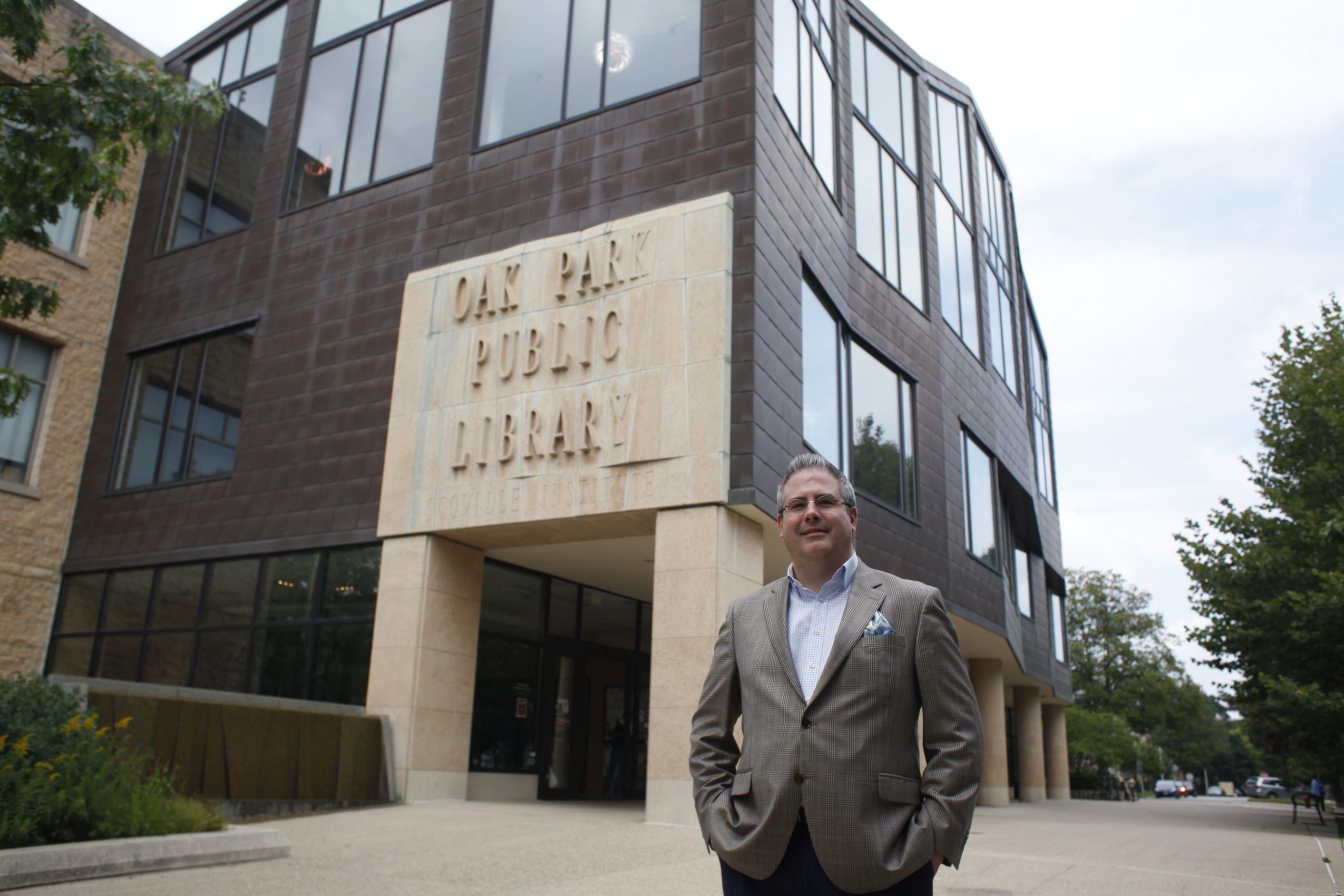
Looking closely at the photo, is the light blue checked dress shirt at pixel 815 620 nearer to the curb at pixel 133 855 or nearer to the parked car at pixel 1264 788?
the curb at pixel 133 855

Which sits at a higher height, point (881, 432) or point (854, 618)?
point (881, 432)

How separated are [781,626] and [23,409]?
768 inches

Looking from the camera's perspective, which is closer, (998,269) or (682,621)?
(682,621)

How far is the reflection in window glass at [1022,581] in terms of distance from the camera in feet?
93.9

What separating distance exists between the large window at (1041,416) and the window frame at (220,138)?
24155mm

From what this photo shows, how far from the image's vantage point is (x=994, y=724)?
25.0 metres

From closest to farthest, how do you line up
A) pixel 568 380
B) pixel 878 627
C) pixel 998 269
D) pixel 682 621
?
pixel 878 627 < pixel 682 621 < pixel 568 380 < pixel 998 269

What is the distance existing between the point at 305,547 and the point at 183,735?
16.6 ft

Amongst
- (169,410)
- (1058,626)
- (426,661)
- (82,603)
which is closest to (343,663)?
(426,661)

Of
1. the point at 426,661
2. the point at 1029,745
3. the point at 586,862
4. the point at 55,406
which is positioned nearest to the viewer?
the point at 586,862

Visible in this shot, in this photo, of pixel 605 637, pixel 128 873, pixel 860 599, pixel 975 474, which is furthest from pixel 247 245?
pixel 860 599

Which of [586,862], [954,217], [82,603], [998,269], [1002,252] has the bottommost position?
[586,862]

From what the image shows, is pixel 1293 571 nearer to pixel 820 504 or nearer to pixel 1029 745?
pixel 1029 745

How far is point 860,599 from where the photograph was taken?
2.86 m
